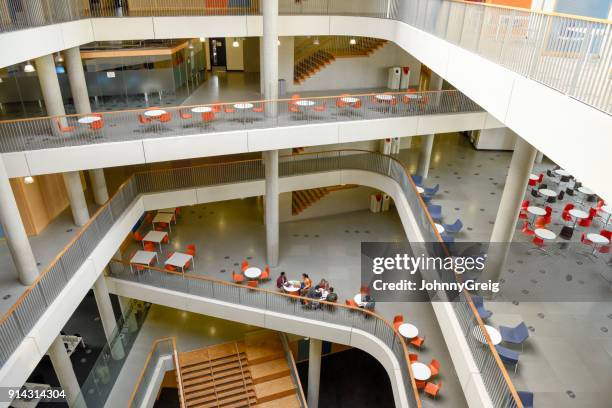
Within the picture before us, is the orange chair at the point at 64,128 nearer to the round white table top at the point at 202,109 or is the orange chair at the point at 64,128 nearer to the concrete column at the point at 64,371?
the round white table top at the point at 202,109

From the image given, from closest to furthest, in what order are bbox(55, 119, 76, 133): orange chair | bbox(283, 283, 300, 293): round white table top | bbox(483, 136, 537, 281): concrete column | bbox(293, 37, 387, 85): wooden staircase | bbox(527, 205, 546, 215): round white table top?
bbox(483, 136, 537, 281): concrete column → bbox(55, 119, 76, 133): orange chair → bbox(527, 205, 546, 215): round white table top → bbox(283, 283, 300, 293): round white table top → bbox(293, 37, 387, 85): wooden staircase

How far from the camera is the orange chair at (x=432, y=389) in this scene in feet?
35.4

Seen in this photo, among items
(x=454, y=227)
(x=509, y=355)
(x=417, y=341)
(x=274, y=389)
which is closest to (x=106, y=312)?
(x=274, y=389)

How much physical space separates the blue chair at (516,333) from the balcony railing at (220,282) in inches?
36.1

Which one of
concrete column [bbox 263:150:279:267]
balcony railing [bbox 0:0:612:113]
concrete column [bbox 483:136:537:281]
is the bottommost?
concrete column [bbox 263:150:279:267]

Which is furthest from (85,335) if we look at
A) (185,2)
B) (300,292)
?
(185,2)

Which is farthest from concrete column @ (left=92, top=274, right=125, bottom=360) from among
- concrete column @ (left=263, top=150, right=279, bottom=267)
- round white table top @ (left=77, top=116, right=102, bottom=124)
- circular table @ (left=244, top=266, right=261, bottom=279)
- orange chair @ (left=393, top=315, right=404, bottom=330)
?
orange chair @ (left=393, top=315, right=404, bottom=330)

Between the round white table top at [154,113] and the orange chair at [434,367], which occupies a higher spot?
the round white table top at [154,113]

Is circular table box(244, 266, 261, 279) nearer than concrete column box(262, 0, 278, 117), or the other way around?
concrete column box(262, 0, 278, 117)

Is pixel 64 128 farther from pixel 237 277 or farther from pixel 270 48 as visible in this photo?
pixel 237 277

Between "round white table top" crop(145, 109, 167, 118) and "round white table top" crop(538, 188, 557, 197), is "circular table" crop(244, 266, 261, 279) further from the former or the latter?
"round white table top" crop(538, 188, 557, 197)

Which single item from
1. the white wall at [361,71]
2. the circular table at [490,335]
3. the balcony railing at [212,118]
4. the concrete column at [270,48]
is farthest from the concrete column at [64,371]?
the white wall at [361,71]

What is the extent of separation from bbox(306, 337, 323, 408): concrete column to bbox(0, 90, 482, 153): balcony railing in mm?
8230

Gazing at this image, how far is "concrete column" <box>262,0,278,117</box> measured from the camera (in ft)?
43.9
